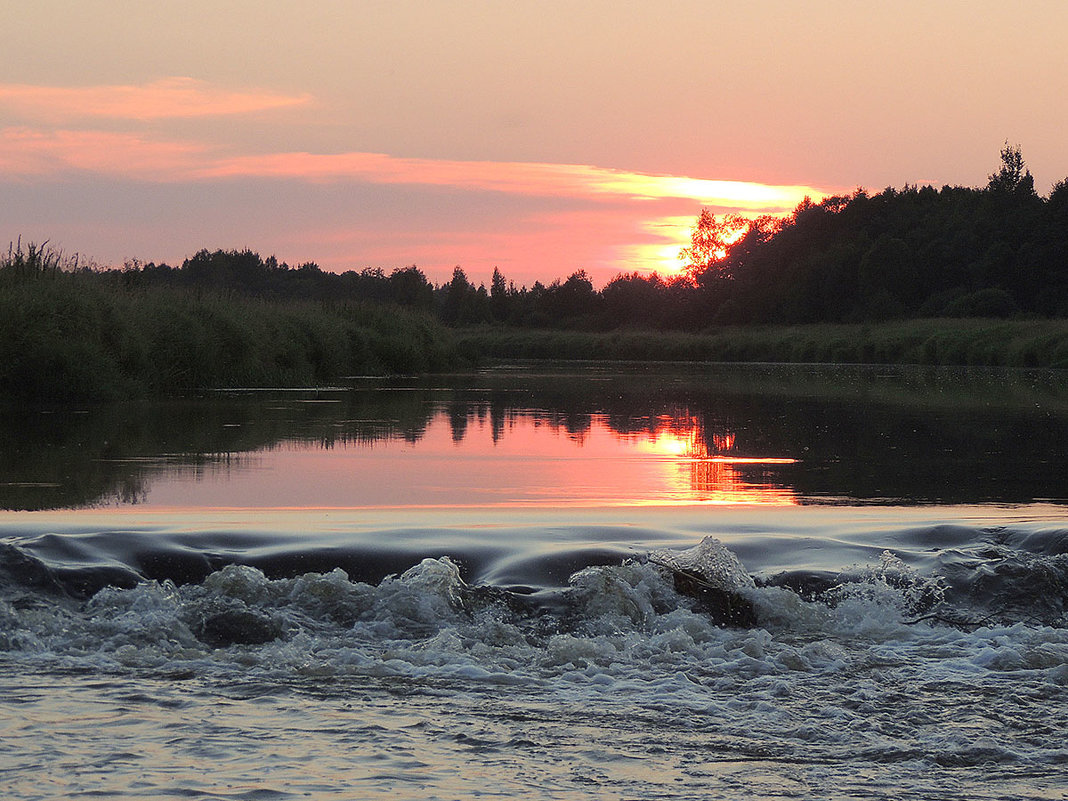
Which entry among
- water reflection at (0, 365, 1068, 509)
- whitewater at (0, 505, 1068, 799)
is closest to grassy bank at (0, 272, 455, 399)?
water reflection at (0, 365, 1068, 509)

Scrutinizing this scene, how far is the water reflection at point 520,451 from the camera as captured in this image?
29.2 ft

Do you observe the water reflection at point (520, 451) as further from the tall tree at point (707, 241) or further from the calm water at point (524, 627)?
the tall tree at point (707, 241)

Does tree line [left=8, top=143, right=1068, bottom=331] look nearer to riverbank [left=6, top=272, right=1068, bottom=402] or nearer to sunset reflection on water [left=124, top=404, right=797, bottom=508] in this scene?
riverbank [left=6, top=272, right=1068, bottom=402]

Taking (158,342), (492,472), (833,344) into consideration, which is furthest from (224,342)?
(833,344)

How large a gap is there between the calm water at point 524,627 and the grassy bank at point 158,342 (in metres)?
4.11

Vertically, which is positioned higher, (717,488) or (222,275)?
(222,275)

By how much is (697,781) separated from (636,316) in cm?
7531

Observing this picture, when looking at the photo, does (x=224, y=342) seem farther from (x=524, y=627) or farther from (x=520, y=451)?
(x=524, y=627)

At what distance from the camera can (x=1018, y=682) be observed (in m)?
4.83

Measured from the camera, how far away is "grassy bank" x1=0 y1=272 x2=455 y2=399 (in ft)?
48.6

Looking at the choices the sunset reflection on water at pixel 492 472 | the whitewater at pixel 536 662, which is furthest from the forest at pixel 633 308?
the whitewater at pixel 536 662

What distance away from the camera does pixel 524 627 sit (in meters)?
5.64

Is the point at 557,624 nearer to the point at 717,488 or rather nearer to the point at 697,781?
the point at 697,781

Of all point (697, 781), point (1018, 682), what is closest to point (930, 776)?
point (697, 781)
